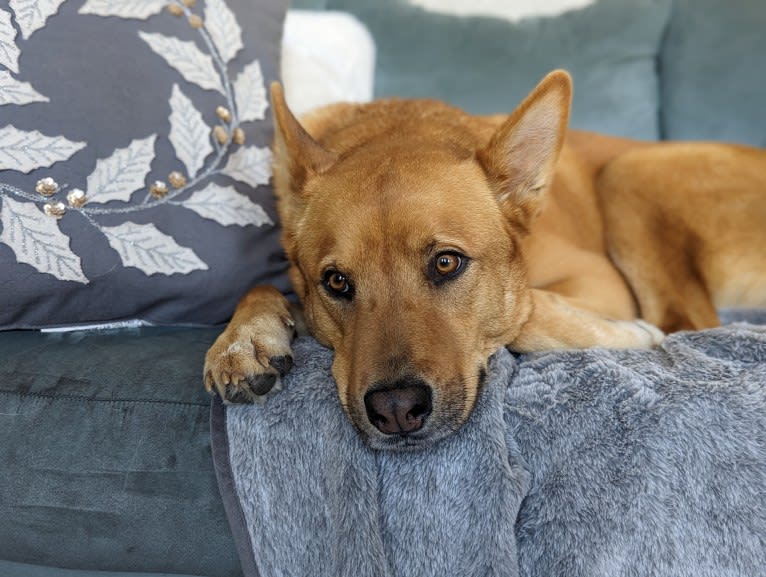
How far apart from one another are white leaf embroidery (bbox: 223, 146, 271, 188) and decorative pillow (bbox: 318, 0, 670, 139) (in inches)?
52.3

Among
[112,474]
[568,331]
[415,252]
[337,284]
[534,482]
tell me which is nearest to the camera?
[534,482]

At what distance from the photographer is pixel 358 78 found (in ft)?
9.96

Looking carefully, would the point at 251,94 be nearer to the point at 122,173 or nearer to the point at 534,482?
the point at 122,173

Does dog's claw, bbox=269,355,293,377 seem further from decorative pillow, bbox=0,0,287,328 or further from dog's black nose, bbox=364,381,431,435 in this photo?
decorative pillow, bbox=0,0,287,328

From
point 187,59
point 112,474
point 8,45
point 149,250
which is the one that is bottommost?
point 112,474

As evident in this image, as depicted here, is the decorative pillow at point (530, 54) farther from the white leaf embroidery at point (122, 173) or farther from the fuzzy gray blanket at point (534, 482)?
the fuzzy gray blanket at point (534, 482)

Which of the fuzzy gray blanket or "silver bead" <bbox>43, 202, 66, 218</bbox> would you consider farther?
"silver bead" <bbox>43, 202, 66, 218</bbox>

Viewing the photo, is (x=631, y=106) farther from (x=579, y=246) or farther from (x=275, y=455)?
(x=275, y=455)

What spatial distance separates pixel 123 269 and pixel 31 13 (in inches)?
28.7

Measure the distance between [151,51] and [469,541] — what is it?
5.32 ft

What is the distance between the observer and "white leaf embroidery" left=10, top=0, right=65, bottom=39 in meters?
1.68

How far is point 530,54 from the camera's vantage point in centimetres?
312

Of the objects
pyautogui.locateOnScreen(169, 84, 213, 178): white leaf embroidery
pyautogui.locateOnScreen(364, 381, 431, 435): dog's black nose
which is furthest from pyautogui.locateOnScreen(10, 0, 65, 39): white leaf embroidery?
pyautogui.locateOnScreen(364, 381, 431, 435): dog's black nose

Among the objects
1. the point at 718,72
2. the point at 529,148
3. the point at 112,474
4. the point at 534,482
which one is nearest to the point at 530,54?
the point at 718,72
